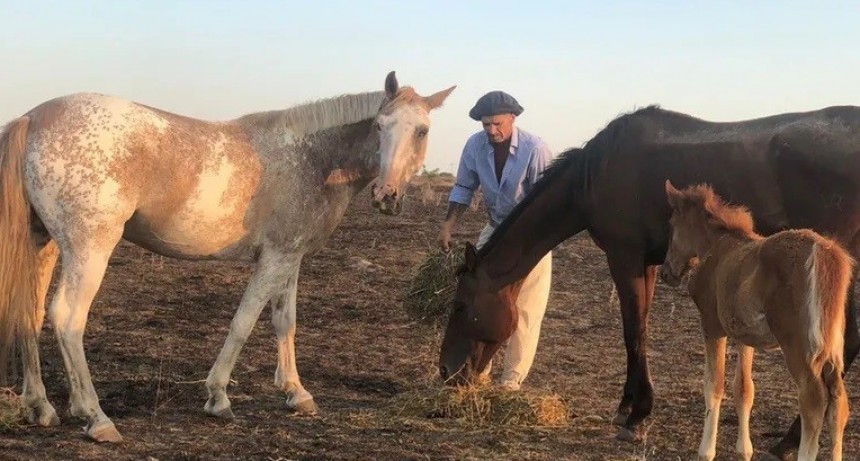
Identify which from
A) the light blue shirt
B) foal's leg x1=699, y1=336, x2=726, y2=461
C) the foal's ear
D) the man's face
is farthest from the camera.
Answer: the light blue shirt

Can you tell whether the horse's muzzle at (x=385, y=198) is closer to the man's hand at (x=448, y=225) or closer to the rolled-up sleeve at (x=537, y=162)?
the man's hand at (x=448, y=225)

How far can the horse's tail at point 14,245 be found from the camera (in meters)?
6.01

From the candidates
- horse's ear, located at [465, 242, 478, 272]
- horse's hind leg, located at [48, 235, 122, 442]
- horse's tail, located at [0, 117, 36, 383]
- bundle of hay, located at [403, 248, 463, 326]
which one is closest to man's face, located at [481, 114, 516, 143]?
horse's ear, located at [465, 242, 478, 272]

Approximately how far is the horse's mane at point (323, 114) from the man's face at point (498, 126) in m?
0.90

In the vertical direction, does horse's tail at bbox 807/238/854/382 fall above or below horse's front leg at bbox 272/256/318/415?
above

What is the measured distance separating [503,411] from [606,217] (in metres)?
1.52

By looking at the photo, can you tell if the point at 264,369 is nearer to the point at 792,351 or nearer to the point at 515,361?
the point at 515,361

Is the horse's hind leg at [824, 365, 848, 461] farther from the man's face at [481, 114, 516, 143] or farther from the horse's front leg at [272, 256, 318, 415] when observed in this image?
the horse's front leg at [272, 256, 318, 415]

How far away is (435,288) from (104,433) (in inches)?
116

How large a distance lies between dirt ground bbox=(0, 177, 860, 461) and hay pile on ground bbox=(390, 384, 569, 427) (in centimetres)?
12

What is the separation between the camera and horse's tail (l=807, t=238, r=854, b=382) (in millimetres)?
4930

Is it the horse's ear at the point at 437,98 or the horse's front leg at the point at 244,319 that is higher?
the horse's ear at the point at 437,98

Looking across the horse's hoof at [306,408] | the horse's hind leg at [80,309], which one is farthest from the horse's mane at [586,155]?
the horse's hind leg at [80,309]

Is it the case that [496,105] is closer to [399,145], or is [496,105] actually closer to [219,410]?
[399,145]
